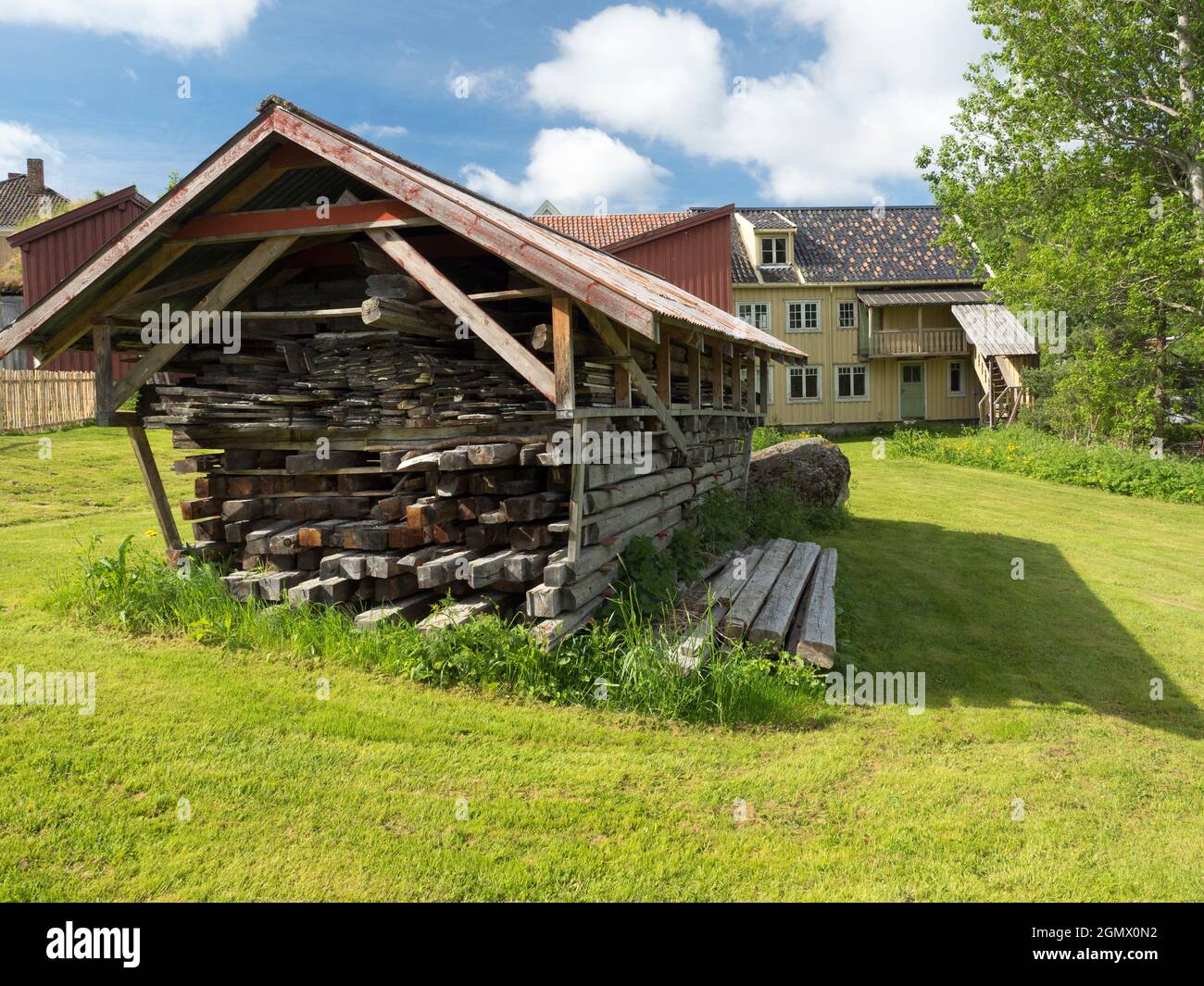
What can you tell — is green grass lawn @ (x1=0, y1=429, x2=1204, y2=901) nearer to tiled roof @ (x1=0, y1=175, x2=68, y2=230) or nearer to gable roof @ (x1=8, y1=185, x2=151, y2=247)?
gable roof @ (x1=8, y1=185, x2=151, y2=247)

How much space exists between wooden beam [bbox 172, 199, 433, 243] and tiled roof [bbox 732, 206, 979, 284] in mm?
26449

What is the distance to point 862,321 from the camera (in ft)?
107

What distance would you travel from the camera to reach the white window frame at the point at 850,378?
32844 millimetres

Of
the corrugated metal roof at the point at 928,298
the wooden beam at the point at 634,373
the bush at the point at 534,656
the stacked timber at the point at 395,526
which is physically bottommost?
the bush at the point at 534,656

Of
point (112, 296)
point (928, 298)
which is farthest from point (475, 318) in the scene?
point (928, 298)

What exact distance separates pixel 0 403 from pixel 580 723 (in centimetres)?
1994

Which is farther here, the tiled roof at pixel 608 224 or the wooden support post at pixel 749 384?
the tiled roof at pixel 608 224

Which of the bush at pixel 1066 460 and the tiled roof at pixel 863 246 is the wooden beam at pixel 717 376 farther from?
the tiled roof at pixel 863 246

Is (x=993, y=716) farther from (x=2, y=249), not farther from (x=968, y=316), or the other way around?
(x=2, y=249)

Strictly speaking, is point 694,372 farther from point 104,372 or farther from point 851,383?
point 851,383

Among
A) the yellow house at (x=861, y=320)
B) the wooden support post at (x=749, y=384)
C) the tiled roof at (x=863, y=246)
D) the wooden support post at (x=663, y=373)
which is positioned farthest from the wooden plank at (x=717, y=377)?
the tiled roof at (x=863, y=246)

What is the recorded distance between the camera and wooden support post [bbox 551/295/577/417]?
21.2ft

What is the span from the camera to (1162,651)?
9258mm
